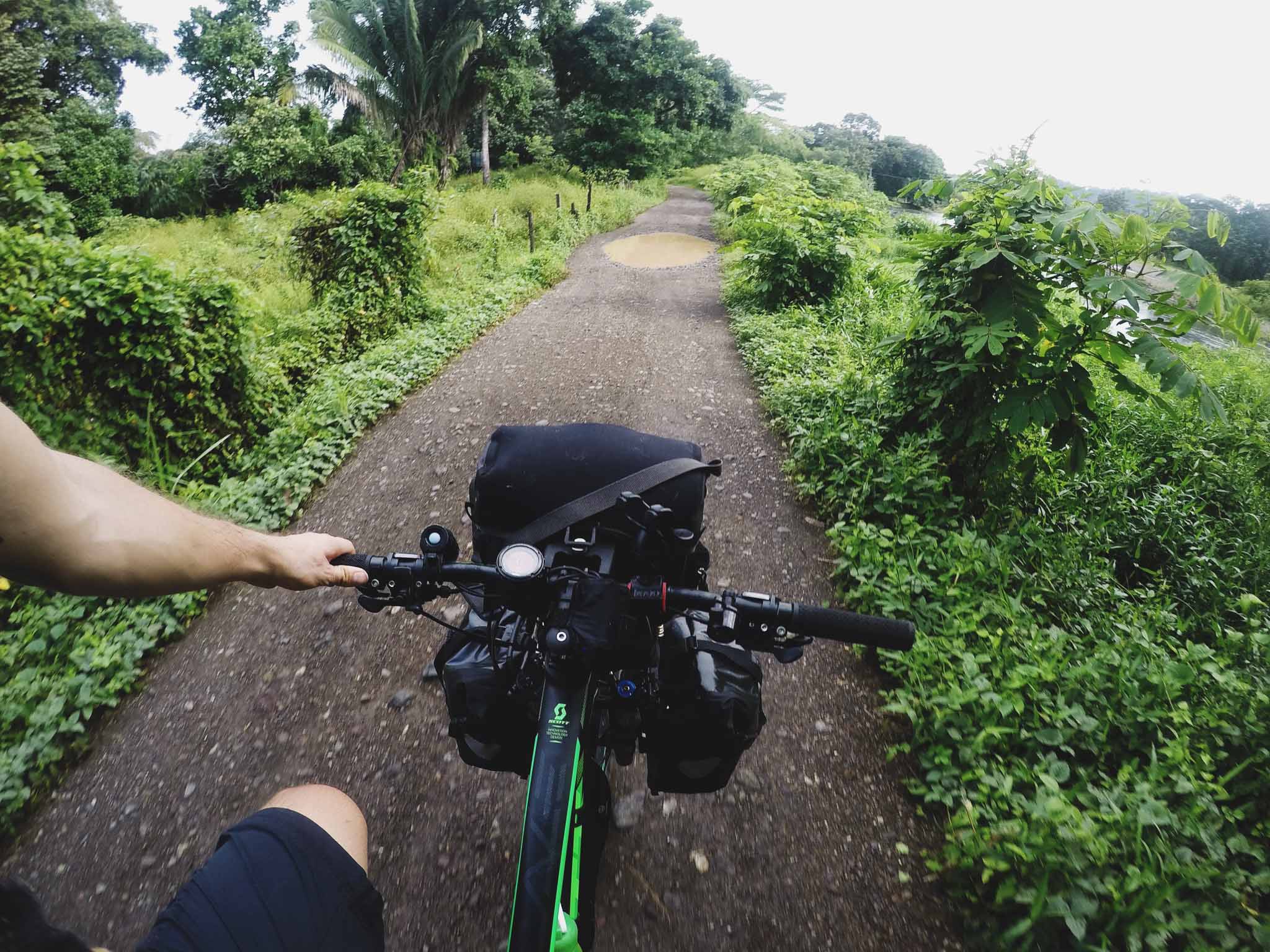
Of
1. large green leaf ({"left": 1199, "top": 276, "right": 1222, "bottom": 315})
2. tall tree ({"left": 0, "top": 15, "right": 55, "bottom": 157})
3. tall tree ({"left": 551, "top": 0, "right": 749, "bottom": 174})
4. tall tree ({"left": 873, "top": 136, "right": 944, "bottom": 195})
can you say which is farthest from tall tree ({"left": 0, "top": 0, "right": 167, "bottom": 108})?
tall tree ({"left": 873, "top": 136, "right": 944, "bottom": 195})

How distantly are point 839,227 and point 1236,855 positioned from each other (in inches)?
331

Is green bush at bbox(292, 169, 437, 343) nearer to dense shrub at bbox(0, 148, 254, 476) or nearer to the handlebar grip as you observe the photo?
dense shrub at bbox(0, 148, 254, 476)

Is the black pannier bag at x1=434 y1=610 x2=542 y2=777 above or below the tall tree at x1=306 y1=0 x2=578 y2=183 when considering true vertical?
below

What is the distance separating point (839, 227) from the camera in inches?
344

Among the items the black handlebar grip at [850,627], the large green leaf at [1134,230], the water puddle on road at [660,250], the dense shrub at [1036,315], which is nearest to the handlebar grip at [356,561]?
the black handlebar grip at [850,627]

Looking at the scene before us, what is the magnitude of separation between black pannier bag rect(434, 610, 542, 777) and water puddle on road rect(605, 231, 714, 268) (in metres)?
11.9

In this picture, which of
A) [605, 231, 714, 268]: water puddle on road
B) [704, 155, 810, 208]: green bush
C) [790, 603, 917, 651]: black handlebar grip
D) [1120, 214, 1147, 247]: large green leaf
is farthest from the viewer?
[605, 231, 714, 268]: water puddle on road

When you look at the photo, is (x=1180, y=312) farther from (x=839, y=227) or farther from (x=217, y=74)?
(x=217, y=74)

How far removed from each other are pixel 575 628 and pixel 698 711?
2.30ft

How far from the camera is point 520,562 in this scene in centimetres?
133

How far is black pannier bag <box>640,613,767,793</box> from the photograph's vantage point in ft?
5.81

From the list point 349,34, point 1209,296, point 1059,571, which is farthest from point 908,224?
point 1209,296

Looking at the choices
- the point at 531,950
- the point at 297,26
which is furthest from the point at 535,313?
the point at 297,26

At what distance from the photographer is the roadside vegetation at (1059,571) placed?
216 centimetres
